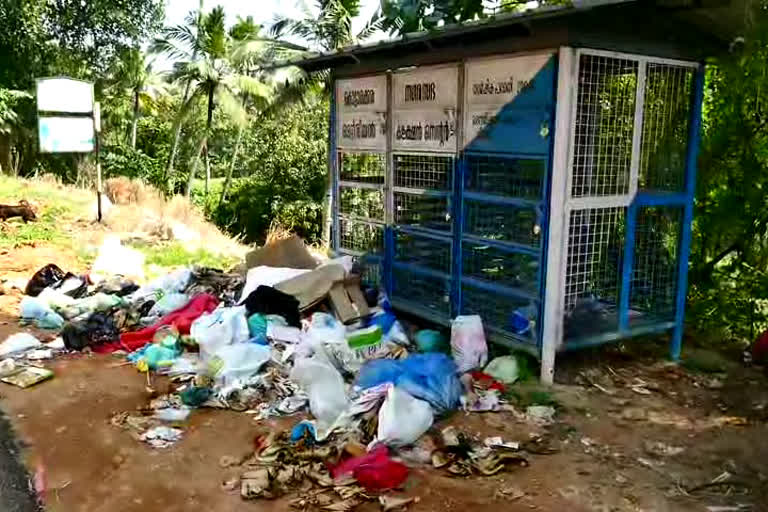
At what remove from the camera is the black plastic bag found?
713 cm

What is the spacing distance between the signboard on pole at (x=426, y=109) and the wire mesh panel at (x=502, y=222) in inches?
19.9

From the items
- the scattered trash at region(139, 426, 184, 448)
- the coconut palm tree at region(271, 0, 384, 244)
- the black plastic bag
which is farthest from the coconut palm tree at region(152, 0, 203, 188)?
the scattered trash at region(139, 426, 184, 448)

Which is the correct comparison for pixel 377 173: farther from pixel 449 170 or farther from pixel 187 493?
pixel 187 493

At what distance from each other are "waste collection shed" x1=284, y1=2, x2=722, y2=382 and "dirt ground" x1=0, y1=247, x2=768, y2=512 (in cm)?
45

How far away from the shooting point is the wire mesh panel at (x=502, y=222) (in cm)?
470

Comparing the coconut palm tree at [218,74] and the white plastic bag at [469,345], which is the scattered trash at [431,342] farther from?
the coconut palm tree at [218,74]

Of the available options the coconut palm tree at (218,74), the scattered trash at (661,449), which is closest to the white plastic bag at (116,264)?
the scattered trash at (661,449)

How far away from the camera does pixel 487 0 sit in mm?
7438

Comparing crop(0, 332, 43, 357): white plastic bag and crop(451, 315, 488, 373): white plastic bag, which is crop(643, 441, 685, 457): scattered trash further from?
crop(0, 332, 43, 357): white plastic bag

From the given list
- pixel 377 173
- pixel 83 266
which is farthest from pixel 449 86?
pixel 83 266

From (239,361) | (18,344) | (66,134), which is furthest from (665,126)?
(66,134)

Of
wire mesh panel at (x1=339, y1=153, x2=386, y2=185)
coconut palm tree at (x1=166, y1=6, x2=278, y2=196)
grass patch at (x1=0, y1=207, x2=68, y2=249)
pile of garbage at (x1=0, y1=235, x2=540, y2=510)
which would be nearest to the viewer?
pile of garbage at (x1=0, y1=235, x2=540, y2=510)

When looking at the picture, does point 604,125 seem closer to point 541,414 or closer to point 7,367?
point 541,414

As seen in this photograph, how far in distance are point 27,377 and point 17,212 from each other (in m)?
6.72
